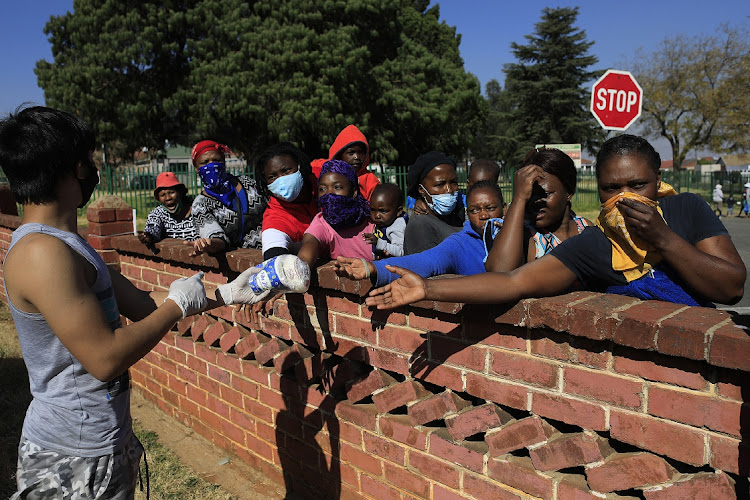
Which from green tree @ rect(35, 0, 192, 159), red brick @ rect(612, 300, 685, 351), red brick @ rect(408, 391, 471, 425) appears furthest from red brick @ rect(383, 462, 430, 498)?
green tree @ rect(35, 0, 192, 159)

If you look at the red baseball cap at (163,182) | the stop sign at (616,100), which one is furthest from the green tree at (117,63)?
the stop sign at (616,100)

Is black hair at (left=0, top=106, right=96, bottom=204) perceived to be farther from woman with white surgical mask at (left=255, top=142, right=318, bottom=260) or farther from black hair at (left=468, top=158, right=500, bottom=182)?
black hair at (left=468, top=158, right=500, bottom=182)

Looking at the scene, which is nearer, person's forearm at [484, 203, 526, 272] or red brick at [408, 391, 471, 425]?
person's forearm at [484, 203, 526, 272]

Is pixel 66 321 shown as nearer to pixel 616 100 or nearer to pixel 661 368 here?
pixel 661 368

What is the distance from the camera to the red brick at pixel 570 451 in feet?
5.98

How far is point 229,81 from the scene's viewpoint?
67.2 ft

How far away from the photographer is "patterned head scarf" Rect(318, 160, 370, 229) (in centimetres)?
301

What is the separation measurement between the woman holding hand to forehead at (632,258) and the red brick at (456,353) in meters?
0.36

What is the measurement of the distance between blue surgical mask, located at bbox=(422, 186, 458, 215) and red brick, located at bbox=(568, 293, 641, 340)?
1.43m

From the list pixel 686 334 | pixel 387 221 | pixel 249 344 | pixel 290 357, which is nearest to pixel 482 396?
pixel 686 334

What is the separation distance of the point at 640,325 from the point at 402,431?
1.24 metres

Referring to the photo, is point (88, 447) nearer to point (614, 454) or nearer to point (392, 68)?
point (614, 454)

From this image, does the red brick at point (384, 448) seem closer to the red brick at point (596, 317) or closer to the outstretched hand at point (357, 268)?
the outstretched hand at point (357, 268)

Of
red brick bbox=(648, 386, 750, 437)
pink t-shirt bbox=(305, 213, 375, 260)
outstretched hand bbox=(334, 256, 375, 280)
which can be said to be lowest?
red brick bbox=(648, 386, 750, 437)
